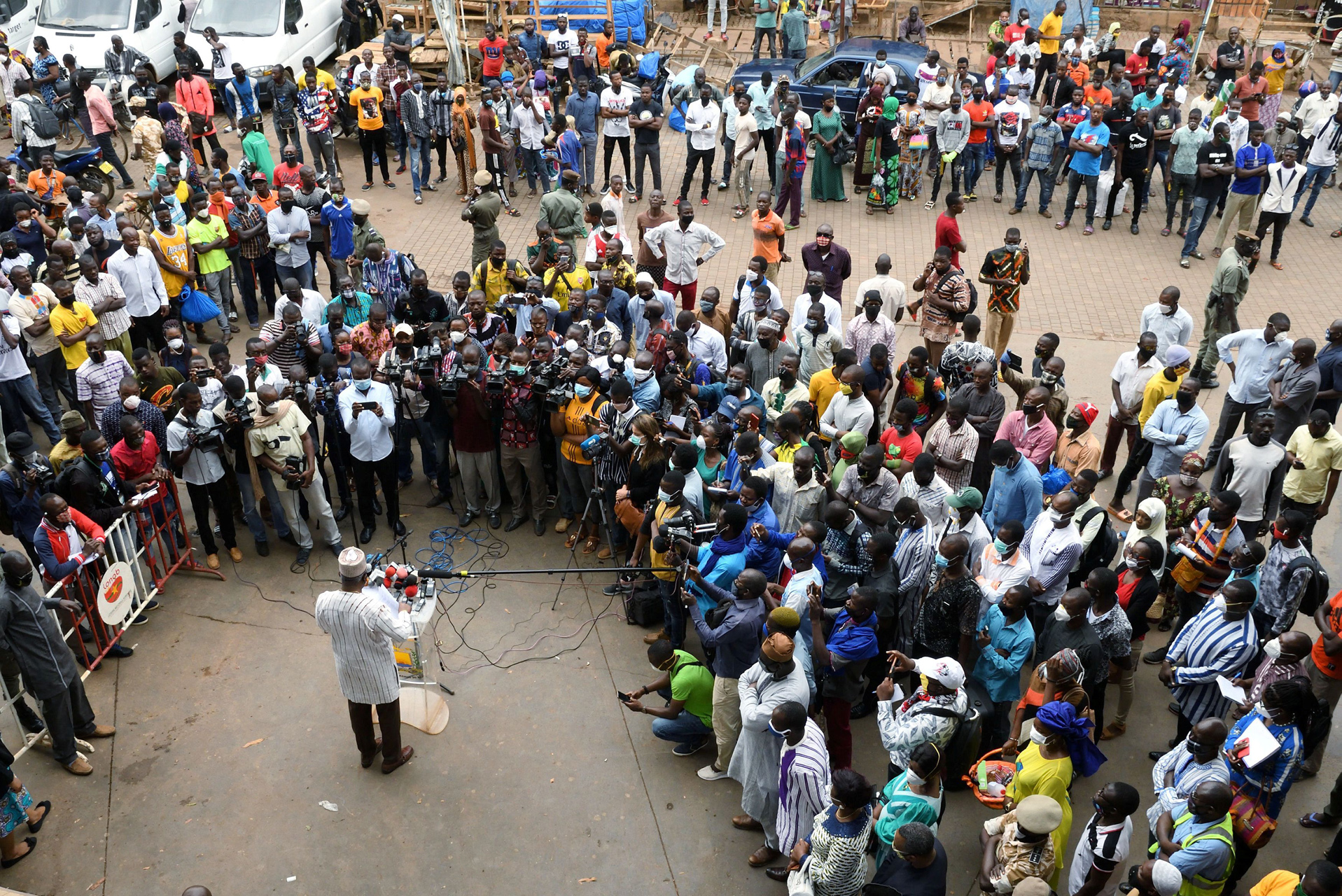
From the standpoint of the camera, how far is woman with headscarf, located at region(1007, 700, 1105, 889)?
5.63 meters

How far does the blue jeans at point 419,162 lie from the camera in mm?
16156

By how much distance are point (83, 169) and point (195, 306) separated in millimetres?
4773

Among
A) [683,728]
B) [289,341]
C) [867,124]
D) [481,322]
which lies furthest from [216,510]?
[867,124]

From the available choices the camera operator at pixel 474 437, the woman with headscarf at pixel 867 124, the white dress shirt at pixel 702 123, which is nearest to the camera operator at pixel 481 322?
the camera operator at pixel 474 437

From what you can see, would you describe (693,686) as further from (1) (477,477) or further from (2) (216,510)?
(2) (216,510)

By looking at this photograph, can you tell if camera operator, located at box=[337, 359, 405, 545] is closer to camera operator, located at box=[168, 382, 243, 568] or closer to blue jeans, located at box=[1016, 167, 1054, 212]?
camera operator, located at box=[168, 382, 243, 568]

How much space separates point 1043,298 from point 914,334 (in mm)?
2059

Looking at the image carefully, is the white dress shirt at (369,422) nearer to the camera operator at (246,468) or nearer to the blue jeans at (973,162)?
the camera operator at (246,468)

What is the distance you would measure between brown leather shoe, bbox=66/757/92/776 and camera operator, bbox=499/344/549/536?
12.1 feet

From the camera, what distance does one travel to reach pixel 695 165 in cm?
1579

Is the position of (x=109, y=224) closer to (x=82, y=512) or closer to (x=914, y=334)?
(x=82, y=512)

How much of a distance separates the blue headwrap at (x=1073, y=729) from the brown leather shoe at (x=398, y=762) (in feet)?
13.3

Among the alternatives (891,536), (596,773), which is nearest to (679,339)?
(891,536)

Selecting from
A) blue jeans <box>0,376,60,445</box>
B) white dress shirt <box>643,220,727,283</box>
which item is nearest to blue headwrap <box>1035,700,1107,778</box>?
white dress shirt <box>643,220,727,283</box>
